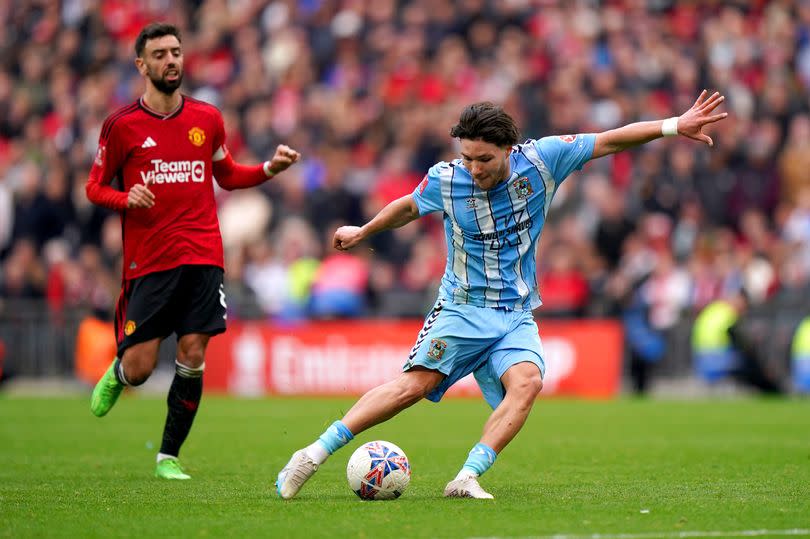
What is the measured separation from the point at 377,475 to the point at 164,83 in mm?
3121

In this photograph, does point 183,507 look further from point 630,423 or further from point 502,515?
point 630,423

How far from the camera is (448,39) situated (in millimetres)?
24656

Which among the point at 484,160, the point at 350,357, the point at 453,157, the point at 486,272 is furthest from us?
the point at 453,157

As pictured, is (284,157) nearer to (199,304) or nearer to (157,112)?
(157,112)

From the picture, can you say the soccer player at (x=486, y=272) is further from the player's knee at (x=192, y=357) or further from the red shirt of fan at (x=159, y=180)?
the player's knee at (x=192, y=357)

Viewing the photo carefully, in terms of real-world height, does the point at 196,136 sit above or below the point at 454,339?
above

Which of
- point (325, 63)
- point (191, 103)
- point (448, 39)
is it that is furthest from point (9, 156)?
point (191, 103)

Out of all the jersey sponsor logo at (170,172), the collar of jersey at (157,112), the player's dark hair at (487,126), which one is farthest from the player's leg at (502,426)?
the collar of jersey at (157,112)

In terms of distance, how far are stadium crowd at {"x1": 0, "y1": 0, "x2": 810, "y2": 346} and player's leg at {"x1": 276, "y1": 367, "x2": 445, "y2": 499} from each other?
1212cm

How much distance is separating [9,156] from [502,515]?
64.6 ft

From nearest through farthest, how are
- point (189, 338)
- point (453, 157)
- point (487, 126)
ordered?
point (487, 126) → point (189, 338) → point (453, 157)

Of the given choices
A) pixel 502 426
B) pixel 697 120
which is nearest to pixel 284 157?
pixel 502 426

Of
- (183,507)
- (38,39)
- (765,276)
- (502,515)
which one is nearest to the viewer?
(502,515)

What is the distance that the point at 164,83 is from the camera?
970 cm
